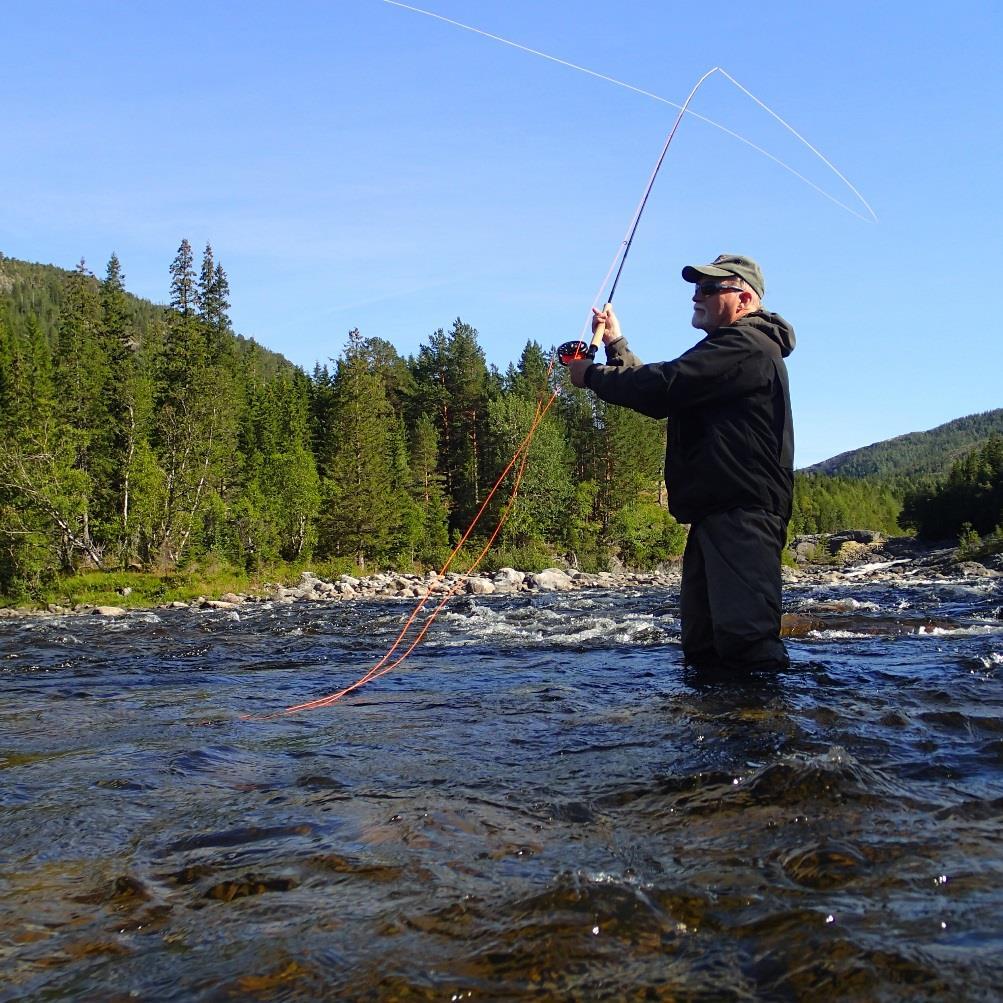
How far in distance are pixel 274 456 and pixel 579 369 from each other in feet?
133

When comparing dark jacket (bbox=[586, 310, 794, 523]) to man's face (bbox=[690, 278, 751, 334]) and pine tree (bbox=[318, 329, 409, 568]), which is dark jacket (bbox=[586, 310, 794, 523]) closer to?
man's face (bbox=[690, 278, 751, 334])

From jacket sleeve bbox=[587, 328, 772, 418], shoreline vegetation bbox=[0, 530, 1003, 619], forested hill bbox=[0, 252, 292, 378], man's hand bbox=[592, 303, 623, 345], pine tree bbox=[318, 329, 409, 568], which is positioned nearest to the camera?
jacket sleeve bbox=[587, 328, 772, 418]

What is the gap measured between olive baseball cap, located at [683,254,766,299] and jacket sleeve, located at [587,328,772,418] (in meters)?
0.46

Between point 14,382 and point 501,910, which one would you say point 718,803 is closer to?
point 501,910

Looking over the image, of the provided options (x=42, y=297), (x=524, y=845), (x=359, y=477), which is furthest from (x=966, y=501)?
(x=42, y=297)

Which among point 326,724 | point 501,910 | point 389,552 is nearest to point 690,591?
point 326,724

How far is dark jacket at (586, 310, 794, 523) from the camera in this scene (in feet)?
16.2

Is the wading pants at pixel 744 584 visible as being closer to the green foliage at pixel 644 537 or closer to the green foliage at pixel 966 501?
the green foliage at pixel 644 537

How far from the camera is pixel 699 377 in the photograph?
Result: 16.1 feet

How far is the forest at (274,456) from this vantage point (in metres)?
32.8

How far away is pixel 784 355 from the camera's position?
5.50 meters

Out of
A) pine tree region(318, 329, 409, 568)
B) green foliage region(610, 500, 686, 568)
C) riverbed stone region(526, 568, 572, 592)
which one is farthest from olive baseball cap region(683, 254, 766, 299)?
green foliage region(610, 500, 686, 568)

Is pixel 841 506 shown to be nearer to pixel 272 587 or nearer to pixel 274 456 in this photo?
pixel 274 456

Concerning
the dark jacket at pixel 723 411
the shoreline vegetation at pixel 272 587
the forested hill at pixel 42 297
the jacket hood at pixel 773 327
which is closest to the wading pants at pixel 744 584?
the dark jacket at pixel 723 411
